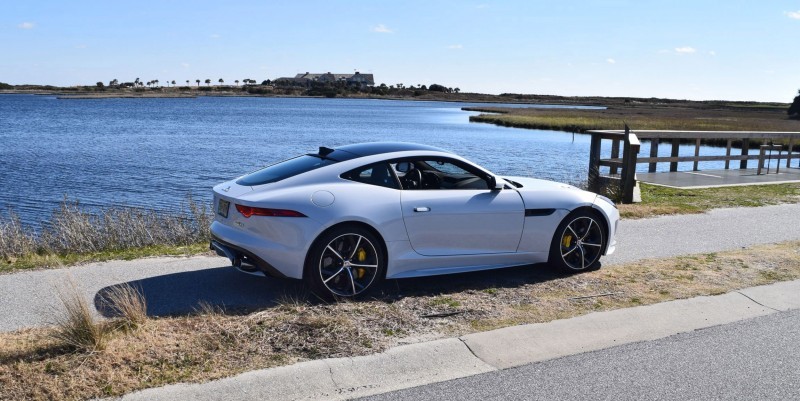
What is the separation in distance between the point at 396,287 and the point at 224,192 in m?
1.86

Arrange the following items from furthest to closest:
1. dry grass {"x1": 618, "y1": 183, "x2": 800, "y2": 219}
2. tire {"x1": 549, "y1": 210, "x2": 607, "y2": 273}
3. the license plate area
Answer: dry grass {"x1": 618, "y1": 183, "x2": 800, "y2": 219} < tire {"x1": 549, "y1": 210, "x2": 607, "y2": 273} < the license plate area

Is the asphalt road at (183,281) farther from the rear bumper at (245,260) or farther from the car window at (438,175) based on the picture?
the car window at (438,175)

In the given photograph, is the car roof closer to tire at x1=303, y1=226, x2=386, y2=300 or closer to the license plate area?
tire at x1=303, y1=226, x2=386, y2=300

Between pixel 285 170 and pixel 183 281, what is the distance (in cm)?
151

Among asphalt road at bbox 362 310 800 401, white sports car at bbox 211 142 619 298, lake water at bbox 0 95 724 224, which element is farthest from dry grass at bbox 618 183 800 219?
asphalt road at bbox 362 310 800 401

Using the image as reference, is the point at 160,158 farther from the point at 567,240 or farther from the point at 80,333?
the point at 80,333

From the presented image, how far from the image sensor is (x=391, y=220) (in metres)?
6.70

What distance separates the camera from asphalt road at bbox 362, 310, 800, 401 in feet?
15.6

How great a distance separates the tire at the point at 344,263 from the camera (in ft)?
21.0

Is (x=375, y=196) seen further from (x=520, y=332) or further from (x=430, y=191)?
(x=520, y=332)

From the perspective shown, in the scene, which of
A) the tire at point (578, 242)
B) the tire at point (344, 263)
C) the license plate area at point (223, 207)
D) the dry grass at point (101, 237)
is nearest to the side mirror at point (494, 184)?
the tire at point (578, 242)

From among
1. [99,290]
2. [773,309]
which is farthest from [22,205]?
[773,309]

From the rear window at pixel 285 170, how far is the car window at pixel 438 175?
0.76 meters

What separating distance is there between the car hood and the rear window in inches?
80.2
